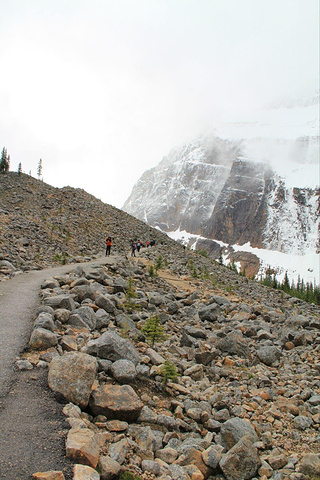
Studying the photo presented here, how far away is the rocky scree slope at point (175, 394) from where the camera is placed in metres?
5.13

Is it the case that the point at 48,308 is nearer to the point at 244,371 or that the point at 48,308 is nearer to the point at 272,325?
the point at 244,371

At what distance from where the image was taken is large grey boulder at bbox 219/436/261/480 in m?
5.20

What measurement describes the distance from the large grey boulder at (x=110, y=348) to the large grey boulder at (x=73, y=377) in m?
1.23

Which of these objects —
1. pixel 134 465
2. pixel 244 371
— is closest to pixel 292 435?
pixel 244 371

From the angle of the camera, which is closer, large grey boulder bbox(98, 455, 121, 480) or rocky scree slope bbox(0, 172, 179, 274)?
large grey boulder bbox(98, 455, 121, 480)

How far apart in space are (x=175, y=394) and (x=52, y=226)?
30.5 m

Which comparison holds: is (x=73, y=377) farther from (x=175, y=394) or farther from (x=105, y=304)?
(x=105, y=304)

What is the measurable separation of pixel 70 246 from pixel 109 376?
87.5ft

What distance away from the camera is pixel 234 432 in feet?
20.0

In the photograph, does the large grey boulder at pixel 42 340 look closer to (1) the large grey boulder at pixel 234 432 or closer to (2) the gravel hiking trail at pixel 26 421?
(2) the gravel hiking trail at pixel 26 421

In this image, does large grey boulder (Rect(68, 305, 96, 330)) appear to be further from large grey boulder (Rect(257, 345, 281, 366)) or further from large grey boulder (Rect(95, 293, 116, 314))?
large grey boulder (Rect(257, 345, 281, 366))

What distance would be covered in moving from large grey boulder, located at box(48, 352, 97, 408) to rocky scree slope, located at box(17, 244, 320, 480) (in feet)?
0.06

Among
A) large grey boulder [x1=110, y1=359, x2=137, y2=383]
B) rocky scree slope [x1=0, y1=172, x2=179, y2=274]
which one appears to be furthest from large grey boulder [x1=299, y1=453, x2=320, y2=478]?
rocky scree slope [x1=0, y1=172, x2=179, y2=274]

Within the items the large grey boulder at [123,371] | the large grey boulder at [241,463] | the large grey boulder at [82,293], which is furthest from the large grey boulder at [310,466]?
the large grey boulder at [82,293]
